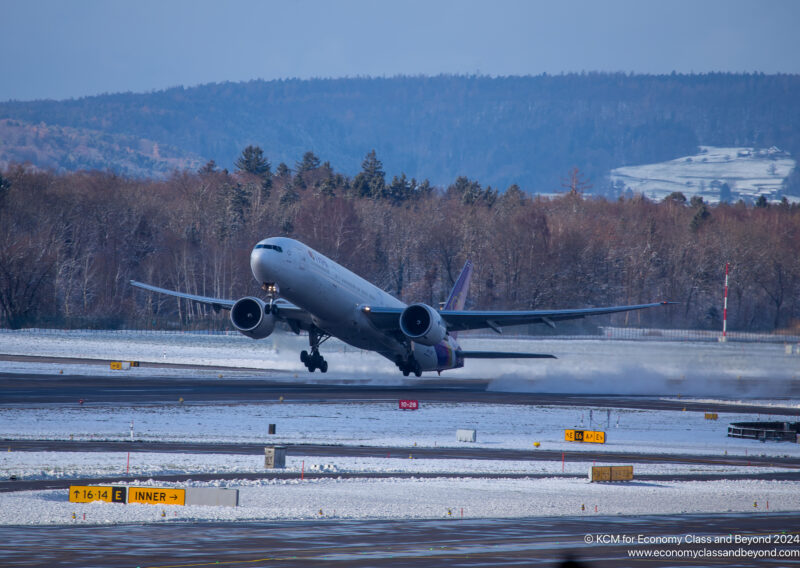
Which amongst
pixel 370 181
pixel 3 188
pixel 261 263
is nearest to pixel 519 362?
pixel 261 263

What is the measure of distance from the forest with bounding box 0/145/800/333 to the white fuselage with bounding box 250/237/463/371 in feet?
196

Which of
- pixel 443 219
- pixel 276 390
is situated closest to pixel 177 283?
pixel 443 219

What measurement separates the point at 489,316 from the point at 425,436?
17.3 meters

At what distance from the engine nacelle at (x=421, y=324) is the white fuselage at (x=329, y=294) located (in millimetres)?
1993

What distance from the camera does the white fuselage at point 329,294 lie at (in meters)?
43.2

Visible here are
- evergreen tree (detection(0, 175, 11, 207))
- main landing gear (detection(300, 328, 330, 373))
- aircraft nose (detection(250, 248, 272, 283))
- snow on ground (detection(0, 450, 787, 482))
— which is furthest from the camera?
evergreen tree (detection(0, 175, 11, 207))

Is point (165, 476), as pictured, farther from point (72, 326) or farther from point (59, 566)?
point (72, 326)

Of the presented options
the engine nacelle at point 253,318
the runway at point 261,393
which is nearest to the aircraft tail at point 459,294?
the runway at point 261,393

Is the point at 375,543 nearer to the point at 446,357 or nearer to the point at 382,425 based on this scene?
the point at 382,425

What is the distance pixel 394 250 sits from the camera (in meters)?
136

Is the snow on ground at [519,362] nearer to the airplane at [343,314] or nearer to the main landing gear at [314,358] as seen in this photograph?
the main landing gear at [314,358]

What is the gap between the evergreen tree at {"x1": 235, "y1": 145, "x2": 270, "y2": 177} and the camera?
19112cm

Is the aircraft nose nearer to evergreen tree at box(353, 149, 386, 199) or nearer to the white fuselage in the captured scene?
the white fuselage

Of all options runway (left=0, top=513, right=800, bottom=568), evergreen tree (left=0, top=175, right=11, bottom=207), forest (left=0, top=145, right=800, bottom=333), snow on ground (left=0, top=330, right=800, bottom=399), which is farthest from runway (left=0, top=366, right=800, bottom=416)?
evergreen tree (left=0, top=175, right=11, bottom=207)
